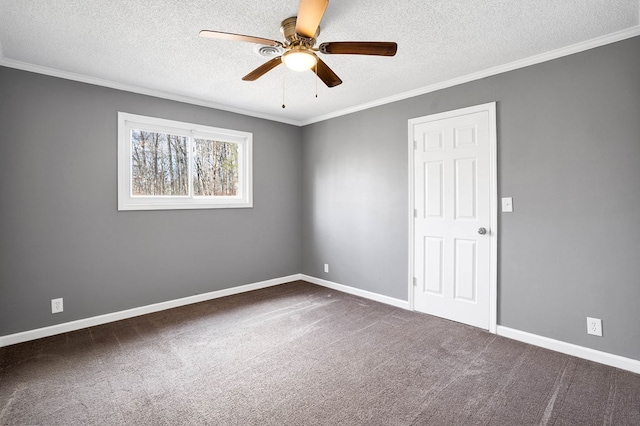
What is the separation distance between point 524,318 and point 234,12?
3398 millimetres

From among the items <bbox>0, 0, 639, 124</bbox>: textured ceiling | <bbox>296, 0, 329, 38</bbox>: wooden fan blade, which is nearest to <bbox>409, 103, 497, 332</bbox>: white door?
<bbox>0, 0, 639, 124</bbox>: textured ceiling

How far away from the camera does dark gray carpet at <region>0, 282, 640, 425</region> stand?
1892 millimetres

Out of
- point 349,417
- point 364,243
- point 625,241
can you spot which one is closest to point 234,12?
point 349,417

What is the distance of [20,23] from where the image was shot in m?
2.21

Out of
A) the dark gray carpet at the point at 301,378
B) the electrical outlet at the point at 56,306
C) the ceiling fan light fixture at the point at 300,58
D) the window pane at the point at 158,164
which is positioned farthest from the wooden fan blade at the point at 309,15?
the electrical outlet at the point at 56,306

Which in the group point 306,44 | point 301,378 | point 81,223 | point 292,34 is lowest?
point 301,378

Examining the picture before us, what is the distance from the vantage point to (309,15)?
172 centimetres

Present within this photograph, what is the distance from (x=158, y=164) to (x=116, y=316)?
1.73 metres

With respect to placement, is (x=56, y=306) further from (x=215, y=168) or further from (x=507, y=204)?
(x=507, y=204)

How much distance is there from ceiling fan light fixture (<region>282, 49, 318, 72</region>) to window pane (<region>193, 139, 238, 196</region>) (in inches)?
95.8

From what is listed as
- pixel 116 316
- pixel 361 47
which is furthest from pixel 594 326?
pixel 116 316

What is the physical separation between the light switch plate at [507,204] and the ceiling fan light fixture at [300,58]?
2.15m

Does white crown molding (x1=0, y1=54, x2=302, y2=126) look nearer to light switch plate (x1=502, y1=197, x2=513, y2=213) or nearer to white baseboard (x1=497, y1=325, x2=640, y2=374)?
light switch plate (x1=502, y1=197, x2=513, y2=213)

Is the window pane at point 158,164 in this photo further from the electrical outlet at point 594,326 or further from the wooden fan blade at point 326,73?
the electrical outlet at point 594,326
